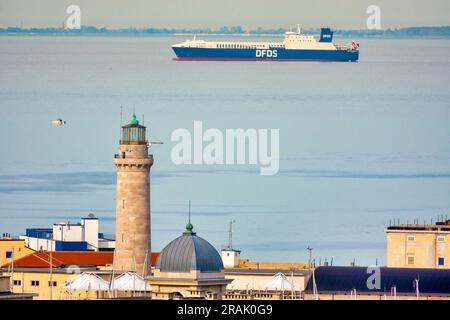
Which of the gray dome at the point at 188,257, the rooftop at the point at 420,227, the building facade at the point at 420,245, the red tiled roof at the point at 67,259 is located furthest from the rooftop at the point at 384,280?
the rooftop at the point at 420,227

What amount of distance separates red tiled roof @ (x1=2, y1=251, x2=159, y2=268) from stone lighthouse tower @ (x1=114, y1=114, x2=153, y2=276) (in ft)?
6.03

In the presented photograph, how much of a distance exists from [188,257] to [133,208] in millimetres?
20479

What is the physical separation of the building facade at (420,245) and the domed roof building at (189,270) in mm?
32655

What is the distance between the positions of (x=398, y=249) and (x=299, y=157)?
23.8m

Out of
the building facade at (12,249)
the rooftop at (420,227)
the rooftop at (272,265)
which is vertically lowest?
the rooftop at (272,265)

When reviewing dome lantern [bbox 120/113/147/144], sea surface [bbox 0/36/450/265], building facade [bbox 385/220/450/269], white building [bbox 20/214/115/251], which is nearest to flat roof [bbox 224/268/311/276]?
dome lantern [bbox 120/113/147/144]

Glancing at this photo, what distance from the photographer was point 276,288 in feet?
292

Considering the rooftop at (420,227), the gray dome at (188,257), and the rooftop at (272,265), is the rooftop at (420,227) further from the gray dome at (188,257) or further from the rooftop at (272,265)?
the gray dome at (188,257)

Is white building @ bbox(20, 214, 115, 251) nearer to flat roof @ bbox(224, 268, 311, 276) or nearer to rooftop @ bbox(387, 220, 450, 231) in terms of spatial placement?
rooftop @ bbox(387, 220, 450, 231)

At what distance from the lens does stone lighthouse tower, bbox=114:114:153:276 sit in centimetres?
9750

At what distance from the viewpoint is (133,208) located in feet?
325

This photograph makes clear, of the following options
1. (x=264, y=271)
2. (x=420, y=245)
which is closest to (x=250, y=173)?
(x=420, y=245)

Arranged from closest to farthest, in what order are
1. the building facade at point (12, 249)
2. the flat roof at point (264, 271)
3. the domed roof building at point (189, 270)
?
the domed roof building at point (189, 270) < the flat roof at point (264, 271) < the building facade at point (12, 249)

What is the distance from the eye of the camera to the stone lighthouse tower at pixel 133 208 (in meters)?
97.5
